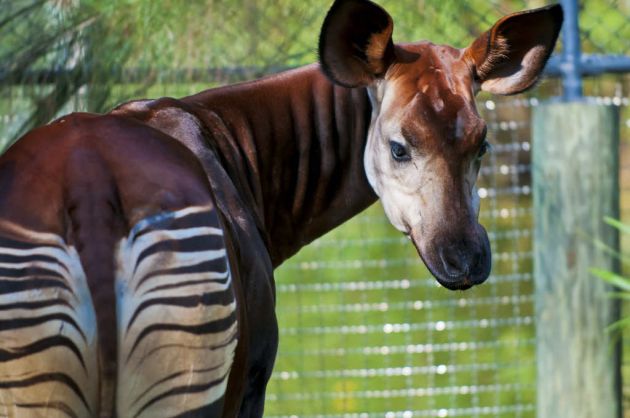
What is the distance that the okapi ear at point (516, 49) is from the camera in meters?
3.09

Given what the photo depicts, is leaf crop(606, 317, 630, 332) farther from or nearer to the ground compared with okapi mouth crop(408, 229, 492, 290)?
nearer to the ground

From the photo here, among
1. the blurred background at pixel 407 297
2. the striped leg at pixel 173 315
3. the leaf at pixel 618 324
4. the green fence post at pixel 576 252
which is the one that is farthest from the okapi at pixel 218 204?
the blurred background at pixel 407 297

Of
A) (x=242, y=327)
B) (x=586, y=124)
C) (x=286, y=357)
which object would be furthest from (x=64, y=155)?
(x=286, y=357)

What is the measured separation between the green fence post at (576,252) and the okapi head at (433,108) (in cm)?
122

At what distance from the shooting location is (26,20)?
4406mm

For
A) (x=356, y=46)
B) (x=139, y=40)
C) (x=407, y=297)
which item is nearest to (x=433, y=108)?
(x=356, y=46)

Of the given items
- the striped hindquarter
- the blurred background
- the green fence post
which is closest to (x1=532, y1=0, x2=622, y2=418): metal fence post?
the green fence post

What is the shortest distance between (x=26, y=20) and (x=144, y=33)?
0.43 m

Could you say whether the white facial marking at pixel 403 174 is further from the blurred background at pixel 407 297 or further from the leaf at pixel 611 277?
the blurred background at pixel 407 297

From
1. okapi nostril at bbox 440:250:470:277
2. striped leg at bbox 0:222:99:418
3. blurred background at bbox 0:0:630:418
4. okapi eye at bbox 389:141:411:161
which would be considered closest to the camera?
striped leg at bbox 0:222:99:418

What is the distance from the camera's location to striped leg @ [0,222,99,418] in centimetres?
210

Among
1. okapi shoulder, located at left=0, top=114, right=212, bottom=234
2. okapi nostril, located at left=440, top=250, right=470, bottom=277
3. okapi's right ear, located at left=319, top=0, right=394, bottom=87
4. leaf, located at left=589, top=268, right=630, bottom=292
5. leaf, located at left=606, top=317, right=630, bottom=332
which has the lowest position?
leaf, located at left=606, top=317, right=630, bottom=332

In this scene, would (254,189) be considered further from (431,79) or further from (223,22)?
(223,22)

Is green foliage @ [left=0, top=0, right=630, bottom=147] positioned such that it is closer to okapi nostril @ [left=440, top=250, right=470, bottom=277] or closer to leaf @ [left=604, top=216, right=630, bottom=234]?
leaf @ [left=604, top=216, right=630, bottom=234]
